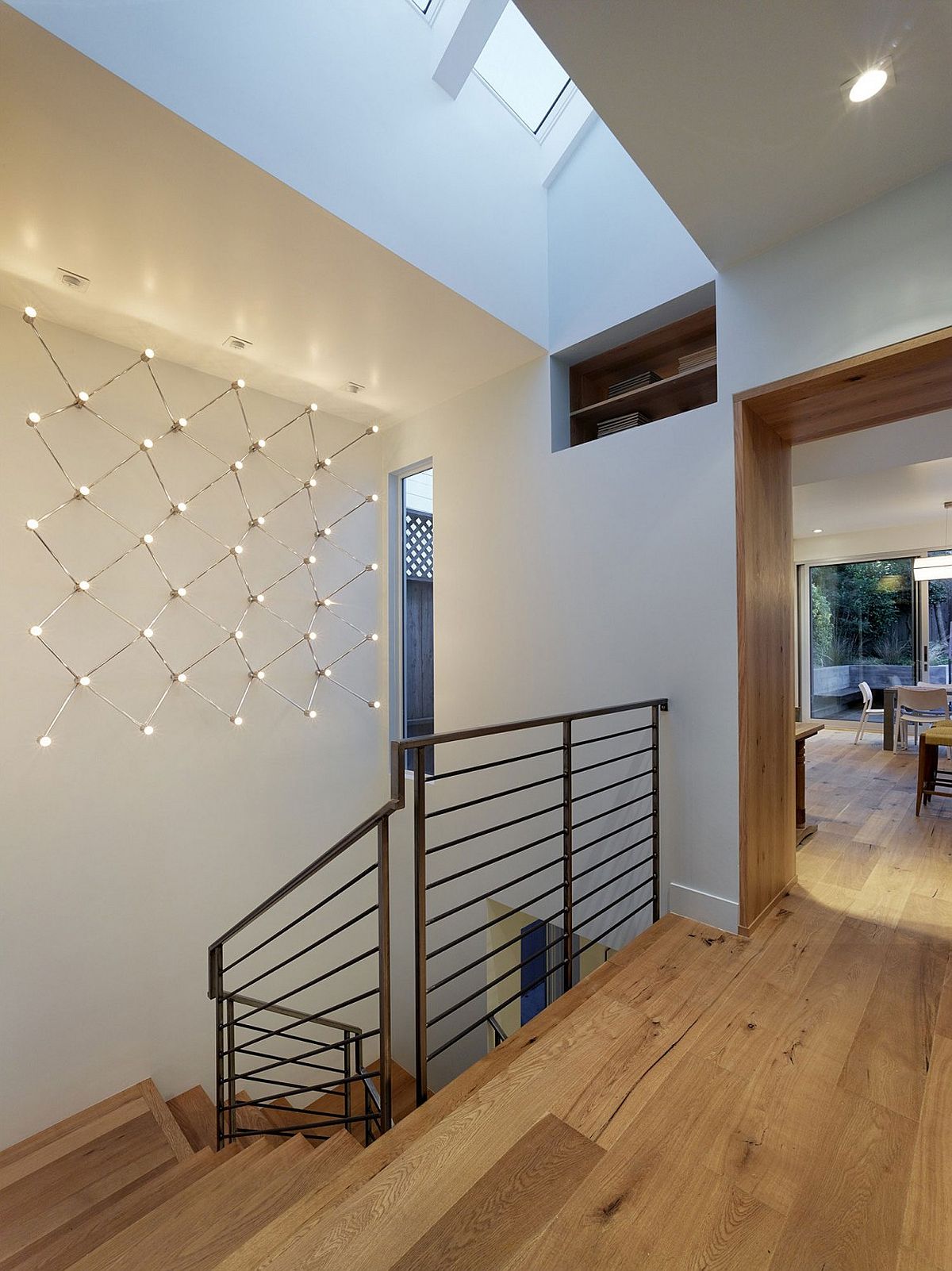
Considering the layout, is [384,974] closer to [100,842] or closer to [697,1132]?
[697,1132]

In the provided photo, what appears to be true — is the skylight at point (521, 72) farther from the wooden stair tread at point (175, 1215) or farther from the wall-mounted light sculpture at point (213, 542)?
the wooden stair tread at point (175, 1215)

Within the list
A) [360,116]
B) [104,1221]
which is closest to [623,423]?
[360,116]

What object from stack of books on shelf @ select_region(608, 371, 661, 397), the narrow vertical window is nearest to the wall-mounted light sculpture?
the narrow vertical window

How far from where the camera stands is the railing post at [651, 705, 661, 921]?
2586 mm

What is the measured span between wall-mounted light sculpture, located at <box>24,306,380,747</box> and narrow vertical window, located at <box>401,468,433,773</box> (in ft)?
0.82

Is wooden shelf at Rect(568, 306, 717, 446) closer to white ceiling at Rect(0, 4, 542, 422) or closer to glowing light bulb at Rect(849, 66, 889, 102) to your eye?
white ceiling at Rect(0, 4, 542, 422)

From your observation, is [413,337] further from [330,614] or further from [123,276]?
[330,614]

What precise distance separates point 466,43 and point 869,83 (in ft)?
5.41

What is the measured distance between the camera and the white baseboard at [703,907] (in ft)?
7.85

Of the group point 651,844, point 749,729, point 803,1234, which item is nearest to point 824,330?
point 749,729

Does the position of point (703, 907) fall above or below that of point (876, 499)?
below

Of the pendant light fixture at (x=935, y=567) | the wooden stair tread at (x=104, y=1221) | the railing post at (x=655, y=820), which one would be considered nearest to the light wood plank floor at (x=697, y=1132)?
the railing post at (x=655, y=820)

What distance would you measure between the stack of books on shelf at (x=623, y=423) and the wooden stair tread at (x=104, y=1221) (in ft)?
11.4

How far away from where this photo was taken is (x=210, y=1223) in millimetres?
1415
